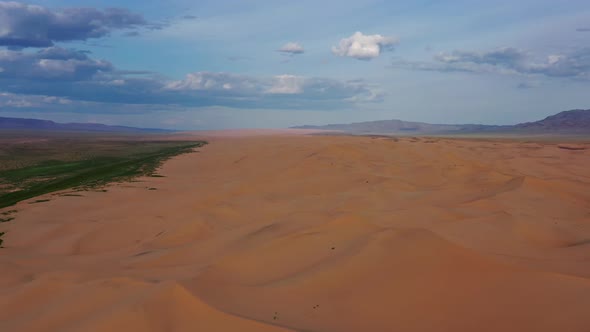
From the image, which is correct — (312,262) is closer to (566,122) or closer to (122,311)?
(122,311)

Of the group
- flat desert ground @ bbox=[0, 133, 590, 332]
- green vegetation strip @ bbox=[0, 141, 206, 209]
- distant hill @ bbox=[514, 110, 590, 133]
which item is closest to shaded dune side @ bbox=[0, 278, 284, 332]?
flat desert ground @ bbox=[0, 133, 590, 332]

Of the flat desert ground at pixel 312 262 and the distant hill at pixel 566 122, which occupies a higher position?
the distant hill at pixel 566 122

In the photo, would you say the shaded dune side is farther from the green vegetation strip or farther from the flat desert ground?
the green vegetation strip

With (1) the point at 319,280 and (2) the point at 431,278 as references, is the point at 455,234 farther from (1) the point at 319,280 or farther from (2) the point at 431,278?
(1) the point at 319,280

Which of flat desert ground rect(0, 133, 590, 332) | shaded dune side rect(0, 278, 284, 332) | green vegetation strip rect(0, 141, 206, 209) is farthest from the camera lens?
green vegetation strip rect(0, 141, 206, 209)

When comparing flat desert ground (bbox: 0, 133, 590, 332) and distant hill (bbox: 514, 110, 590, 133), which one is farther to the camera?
distant hill (bbox: 514, 110, 590, 133)

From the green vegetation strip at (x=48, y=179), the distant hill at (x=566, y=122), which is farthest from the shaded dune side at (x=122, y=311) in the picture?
the distant hill at (x=566, y=122)

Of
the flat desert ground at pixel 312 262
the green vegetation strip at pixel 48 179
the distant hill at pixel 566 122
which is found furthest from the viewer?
the distant hill at pixel 566 122

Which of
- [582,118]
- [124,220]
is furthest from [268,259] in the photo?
[582,118]

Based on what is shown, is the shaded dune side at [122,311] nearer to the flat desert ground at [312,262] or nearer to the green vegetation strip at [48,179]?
the flat desert ground at [312,262]
